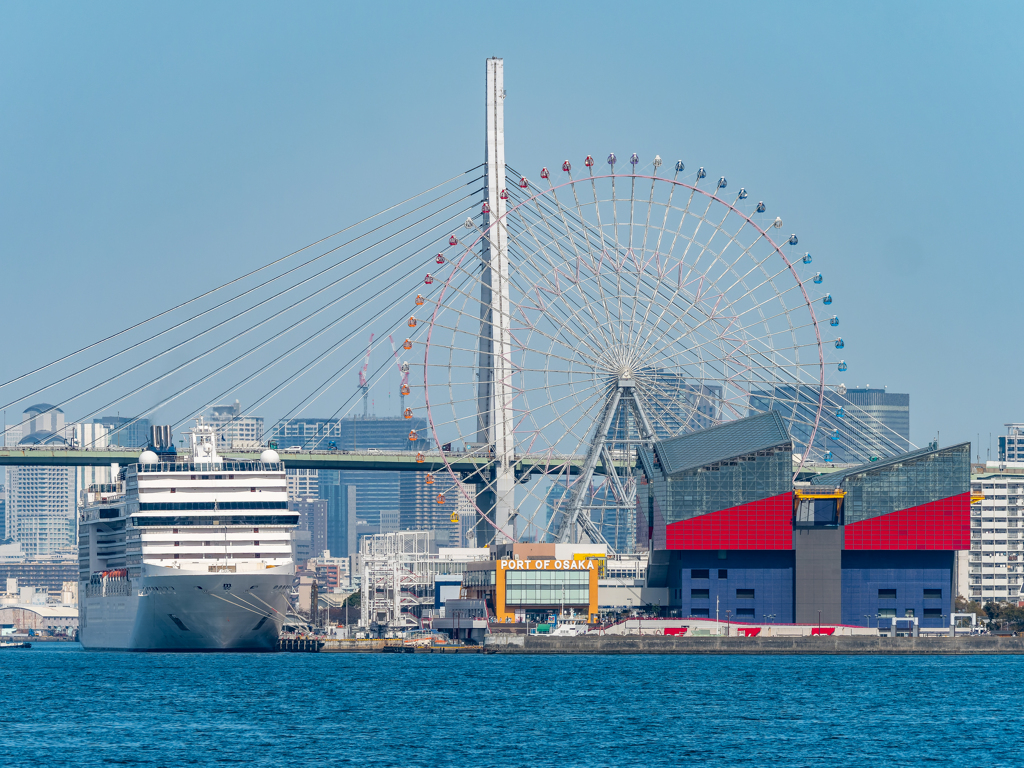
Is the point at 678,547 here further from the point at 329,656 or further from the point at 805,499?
the point at 329,656

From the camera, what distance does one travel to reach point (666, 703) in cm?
9069

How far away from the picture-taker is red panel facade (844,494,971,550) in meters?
140

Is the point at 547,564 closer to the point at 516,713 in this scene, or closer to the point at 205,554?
the point at 205,554

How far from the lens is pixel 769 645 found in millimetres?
134250

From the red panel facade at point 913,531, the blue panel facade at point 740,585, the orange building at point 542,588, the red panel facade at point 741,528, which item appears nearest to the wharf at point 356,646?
the orange building at point 542,588

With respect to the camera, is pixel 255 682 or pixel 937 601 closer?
pixel 255 682

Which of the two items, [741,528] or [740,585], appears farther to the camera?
[740,585]

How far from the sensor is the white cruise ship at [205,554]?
124562mm

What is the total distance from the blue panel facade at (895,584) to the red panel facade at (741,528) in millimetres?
5354

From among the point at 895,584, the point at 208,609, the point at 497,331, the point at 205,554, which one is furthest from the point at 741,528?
the point at 208,609

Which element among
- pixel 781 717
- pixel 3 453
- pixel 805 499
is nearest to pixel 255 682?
pixel 781 717

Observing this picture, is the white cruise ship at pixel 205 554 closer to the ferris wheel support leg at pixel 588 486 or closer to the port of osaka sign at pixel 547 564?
the port of osaka sign at pixel 547 564

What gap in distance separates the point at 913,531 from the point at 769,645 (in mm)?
15158

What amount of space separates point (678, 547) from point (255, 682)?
149 feet
